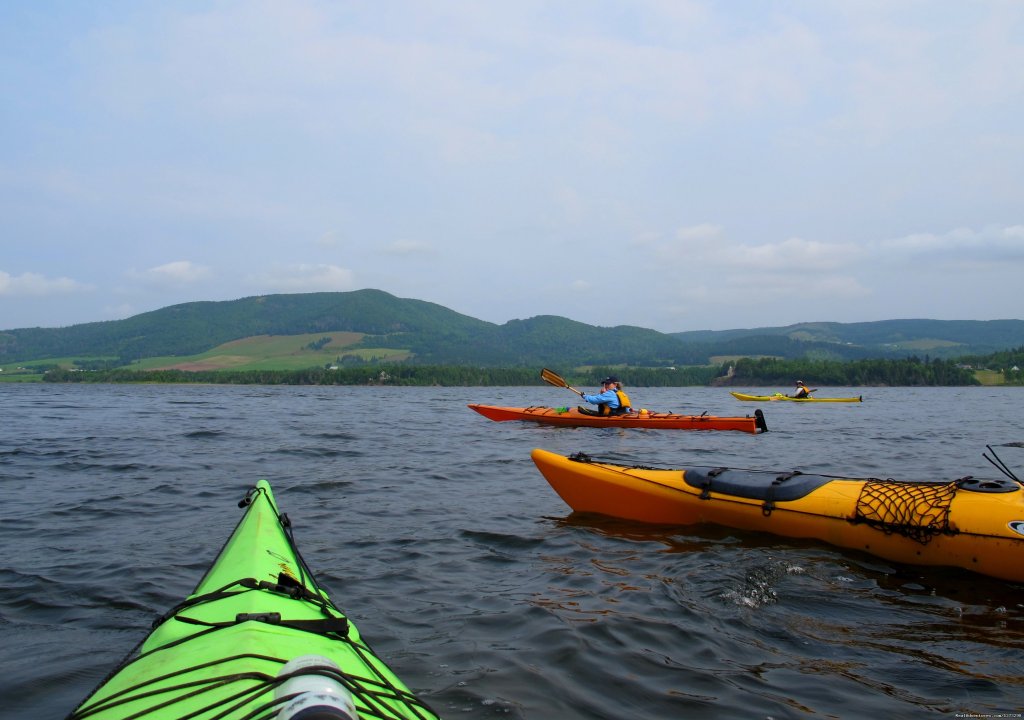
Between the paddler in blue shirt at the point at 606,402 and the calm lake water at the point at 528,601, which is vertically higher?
the paddler in blue shirt at the point at 606,402

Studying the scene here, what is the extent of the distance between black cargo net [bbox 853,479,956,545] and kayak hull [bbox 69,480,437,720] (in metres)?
4.93

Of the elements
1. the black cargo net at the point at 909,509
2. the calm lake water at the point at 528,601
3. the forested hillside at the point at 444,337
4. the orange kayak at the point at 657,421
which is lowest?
the calm lake water at the point at 528,601

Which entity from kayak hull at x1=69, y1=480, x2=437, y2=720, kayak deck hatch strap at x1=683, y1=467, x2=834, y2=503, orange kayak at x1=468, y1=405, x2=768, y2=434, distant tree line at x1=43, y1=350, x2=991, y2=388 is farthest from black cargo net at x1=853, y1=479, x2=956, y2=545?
distant tree line at x1=43, y1=350, x2=991, y2=388

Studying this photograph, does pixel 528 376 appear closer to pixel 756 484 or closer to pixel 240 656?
pixel 756 484

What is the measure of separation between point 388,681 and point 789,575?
431 cm

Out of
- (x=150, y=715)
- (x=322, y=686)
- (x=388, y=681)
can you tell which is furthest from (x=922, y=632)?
(x=150, y=715)

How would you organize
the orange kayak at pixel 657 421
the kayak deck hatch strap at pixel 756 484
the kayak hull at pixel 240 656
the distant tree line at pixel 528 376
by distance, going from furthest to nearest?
the distant tree line at pixel 528 376 < the orange kayak at pixel 657 421 < the kayak deck hatch strap at pixel 756 484 < the kayak hull at pixel 240 656

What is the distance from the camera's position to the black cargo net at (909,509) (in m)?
5.99

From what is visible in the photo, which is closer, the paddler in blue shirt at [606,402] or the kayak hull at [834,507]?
the kayak hull at [834,507]

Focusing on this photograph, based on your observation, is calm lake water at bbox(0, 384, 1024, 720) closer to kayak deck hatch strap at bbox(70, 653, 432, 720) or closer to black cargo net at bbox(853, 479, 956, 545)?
black cargo net at bbox(853, 479, 956, 545)

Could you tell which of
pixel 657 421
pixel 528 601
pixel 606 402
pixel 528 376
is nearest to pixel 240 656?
pixel 528 601

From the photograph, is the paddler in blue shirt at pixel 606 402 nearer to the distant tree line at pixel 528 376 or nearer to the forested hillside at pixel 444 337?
the distant tree line at pixel 528 376

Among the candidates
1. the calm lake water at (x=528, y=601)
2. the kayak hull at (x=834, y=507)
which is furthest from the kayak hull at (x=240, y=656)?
the kayak hull at (x=834, y=507)

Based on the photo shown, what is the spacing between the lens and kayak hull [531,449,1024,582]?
5.71m
